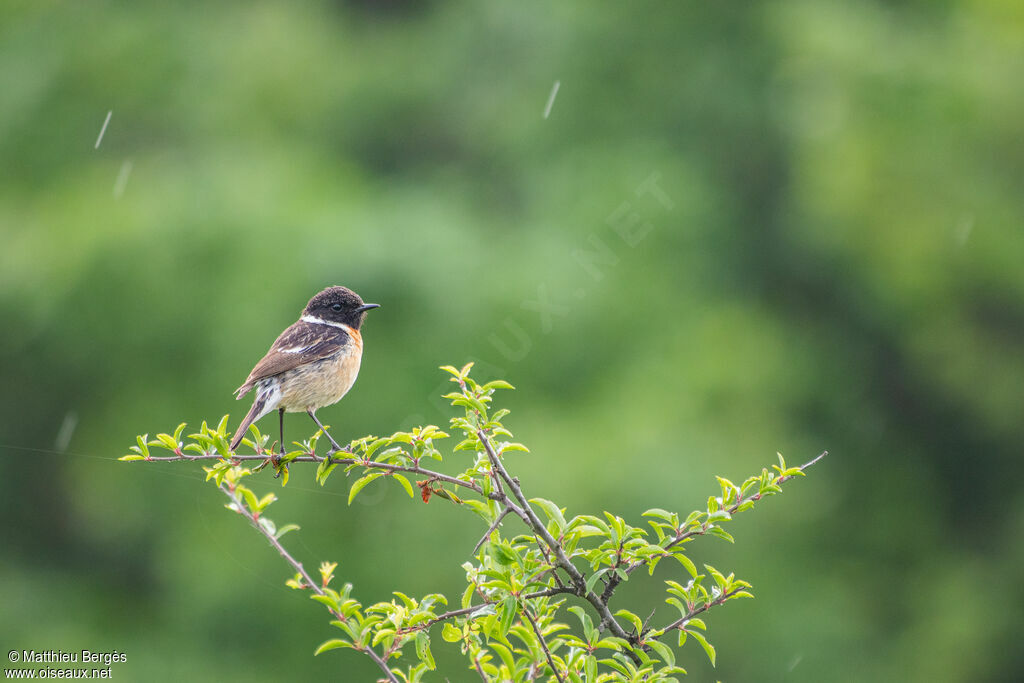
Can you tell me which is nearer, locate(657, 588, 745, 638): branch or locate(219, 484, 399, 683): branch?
locate(219, 484, 399, 683): branch

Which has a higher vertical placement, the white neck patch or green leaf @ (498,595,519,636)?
green leaf @ (498,595,519,636)

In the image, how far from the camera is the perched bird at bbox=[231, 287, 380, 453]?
3369 mm

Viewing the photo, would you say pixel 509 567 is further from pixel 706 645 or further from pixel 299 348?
pixel 299 348

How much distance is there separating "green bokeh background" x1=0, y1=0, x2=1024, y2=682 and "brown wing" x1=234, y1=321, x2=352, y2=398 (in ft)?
10.0

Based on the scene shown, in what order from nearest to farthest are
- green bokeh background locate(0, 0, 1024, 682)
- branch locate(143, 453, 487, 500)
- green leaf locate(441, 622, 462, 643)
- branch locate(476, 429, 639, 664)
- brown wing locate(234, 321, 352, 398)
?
branch locate(476, 429, 639, 664)
branch locate(143, 453, 487, 500)
green leaf locate(441, 622, 462, 643)
brown wing locate(234, 321, 352, 398)
green bokeh background locate(0, 0, 1024, 682)

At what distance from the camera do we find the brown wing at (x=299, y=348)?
3.34 m

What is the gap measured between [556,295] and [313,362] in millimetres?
4693

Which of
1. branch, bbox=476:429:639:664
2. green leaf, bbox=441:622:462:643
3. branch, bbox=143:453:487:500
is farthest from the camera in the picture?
green leaf, bbox=441:622:462:643

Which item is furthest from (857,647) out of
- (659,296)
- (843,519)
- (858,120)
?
(858,120)

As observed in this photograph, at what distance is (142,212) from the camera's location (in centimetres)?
827

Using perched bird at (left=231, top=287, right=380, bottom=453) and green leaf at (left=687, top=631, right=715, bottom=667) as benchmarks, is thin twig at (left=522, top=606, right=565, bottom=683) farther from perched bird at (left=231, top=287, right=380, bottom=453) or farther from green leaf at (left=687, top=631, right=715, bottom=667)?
perched bird at (left=231, top=287, right=380, bottom=453)

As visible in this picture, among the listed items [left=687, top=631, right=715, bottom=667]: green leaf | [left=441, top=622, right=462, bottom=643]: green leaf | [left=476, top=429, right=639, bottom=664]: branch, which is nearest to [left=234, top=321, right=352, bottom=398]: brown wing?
[left=441, top=622, right=462, bottom=643]: green leaf

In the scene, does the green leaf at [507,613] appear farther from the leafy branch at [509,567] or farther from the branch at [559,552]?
the branch at [559,552]

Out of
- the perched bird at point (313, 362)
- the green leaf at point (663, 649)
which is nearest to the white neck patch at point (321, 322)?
the perched bird at point (313, 362)
